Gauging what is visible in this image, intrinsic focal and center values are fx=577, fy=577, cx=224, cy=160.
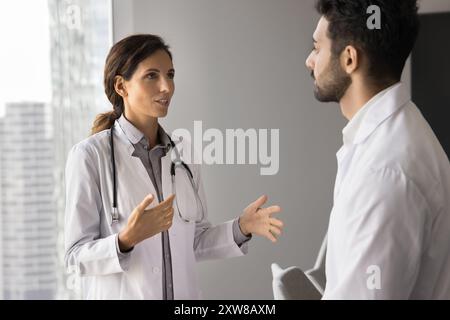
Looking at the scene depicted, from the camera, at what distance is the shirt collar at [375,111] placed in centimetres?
72

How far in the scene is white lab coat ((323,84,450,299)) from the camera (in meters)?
0.63

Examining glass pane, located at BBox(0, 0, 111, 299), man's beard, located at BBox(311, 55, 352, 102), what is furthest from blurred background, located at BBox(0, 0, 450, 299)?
man's beard, located at BBox(311, 55, 352, 102)

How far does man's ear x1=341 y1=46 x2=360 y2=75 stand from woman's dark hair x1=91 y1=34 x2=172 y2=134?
46cm

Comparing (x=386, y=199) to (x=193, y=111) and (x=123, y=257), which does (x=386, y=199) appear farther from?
(x=193, y=111)

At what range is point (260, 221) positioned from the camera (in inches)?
45.1

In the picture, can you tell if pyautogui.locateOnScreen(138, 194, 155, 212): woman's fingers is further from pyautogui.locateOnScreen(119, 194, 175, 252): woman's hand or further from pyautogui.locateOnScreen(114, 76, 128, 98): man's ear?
pyautogui.locateOnScreen(114, 76, 128, 98): man's ear

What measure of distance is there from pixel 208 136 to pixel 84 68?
1.69ft

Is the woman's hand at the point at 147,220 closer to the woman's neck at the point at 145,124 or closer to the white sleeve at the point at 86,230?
the white sleeve at the point at 86,230

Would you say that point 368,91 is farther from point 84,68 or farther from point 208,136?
point 84,68

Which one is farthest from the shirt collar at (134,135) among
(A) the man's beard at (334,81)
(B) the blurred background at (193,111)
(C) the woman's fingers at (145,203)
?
(B) the blurred background at (193,111)

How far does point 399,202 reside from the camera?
637mm

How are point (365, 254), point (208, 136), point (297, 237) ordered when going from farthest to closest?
point (297, 237)
point (208, 136)
point (365, 254)
